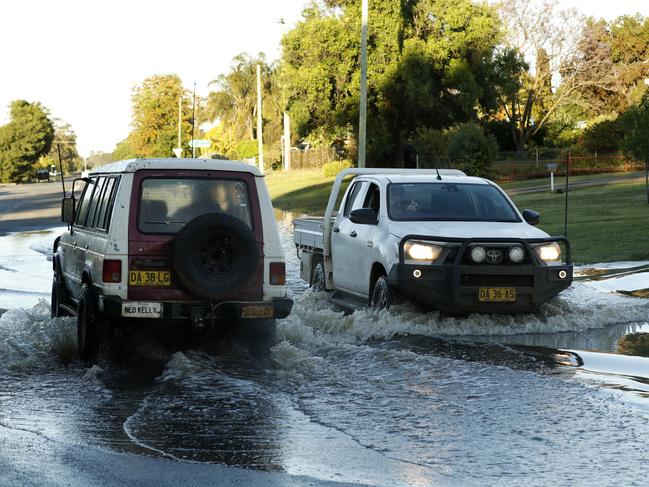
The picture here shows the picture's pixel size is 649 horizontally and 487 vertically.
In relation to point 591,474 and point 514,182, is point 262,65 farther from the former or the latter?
point 591,474

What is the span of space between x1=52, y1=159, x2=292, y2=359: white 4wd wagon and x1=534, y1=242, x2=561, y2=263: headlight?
347cm

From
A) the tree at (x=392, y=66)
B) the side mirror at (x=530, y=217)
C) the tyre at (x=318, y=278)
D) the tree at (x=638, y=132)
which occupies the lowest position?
the tyre at (x=318, y=278)

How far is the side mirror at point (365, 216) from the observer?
13.5m

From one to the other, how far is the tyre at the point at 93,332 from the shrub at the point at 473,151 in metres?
37.5

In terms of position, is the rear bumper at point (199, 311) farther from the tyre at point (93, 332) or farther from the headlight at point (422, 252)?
the headlight at point (422, 252)

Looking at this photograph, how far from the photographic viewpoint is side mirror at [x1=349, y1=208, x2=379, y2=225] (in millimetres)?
13453

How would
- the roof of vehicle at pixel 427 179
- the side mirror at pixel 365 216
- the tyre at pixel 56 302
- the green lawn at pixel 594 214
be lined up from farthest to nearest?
1. the green lawn at pixel 594 214
2. the roof of vehicle at pixel 427 179
3. the side mirror at pixel 365 216
4. the tyre at pixel 56 302

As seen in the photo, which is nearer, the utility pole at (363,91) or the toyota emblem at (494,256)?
the toyota emblem at (494,256)

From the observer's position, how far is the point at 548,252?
41.5ft

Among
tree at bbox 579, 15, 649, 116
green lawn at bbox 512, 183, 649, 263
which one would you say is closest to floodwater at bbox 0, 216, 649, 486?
green lawn at bbox 512, 183, 649, 263

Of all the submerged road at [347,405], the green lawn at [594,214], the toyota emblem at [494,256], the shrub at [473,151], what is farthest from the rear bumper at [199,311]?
the shrub at [473,151]

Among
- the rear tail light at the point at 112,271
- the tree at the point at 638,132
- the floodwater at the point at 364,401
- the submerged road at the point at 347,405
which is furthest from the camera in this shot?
the tree at the point at 638,132

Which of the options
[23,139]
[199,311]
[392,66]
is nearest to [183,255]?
[199,311]

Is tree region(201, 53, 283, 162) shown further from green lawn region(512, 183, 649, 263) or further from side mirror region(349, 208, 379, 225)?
side mirror region(349, 208, 379, 225)
